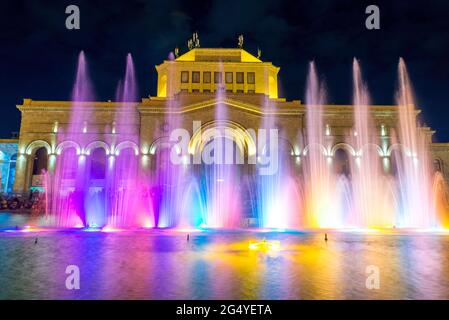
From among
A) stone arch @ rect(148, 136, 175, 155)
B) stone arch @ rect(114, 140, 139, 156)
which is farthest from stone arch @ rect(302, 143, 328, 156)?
stone arch @ rect(114, 140, 139, 156)

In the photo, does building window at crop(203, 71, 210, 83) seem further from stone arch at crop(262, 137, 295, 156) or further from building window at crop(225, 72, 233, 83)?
stone arch at crop(262, 137, 295, 156)

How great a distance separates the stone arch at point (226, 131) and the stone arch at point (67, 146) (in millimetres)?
11923

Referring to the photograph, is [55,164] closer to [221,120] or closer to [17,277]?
[221,120]

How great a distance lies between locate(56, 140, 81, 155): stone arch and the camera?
31.9m

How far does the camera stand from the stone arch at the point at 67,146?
31.9 m

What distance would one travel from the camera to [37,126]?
107 ft

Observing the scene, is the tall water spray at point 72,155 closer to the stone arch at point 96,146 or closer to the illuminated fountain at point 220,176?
the stone arch at point 96,146

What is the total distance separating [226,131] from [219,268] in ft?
87.1

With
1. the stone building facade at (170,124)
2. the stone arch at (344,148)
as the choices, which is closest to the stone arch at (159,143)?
the stone building facade at (170,124)

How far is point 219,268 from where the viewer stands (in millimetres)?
6473

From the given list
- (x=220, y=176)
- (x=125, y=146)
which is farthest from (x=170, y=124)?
(x=220, y=176)

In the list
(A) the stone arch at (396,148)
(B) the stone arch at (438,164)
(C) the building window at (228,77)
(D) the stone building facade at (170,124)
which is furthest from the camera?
(C) the building window at (228,77)

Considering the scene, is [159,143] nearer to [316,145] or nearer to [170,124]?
[170,124]
